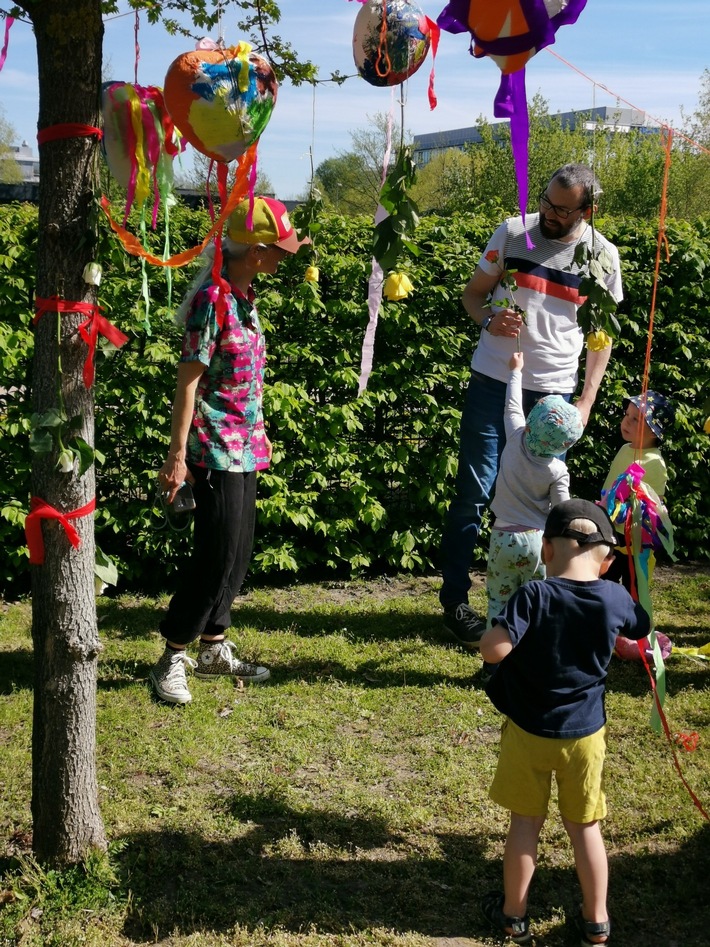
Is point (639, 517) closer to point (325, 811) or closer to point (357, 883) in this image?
point (325, 811)

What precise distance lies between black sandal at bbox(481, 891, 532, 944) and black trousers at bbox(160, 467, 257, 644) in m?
1.65

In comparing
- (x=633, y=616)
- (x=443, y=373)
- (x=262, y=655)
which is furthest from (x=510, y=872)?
(x=443, y=373)

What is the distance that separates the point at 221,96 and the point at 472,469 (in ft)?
7.88

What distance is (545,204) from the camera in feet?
12.2

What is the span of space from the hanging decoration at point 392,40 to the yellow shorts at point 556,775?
5.90 feet

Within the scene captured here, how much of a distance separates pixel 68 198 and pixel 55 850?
6.07ft

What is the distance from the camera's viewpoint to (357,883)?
2713 mm

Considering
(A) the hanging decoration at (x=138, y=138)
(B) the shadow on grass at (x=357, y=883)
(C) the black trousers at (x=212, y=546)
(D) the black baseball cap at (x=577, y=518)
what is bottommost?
(B) the shadow on grass at (x=357, y=883)

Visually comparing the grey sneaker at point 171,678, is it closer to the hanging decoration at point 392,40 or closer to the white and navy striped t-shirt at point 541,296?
the white and navy striped t-shirt at point 541,296

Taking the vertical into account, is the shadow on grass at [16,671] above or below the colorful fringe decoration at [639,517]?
below

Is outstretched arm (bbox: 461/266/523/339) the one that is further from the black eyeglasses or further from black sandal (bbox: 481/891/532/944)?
black sandal (bbox: 481/891/532/944)

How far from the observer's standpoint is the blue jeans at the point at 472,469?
13.6ft

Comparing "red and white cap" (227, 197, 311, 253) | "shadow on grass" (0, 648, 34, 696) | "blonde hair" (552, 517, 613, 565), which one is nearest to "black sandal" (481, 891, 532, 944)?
"blonde hair" (552, 517, 613, 565)

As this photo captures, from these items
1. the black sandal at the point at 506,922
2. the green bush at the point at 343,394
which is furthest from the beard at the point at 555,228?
the black sandal at the point at 506,922
